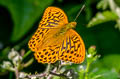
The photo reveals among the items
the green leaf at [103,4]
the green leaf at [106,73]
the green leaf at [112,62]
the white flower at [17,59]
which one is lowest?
the green leaf at [106,73]

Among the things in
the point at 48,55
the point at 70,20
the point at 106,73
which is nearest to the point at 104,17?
the point at 70,20

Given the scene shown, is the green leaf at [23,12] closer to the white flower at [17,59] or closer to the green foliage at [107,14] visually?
the green foliage at [107,14]

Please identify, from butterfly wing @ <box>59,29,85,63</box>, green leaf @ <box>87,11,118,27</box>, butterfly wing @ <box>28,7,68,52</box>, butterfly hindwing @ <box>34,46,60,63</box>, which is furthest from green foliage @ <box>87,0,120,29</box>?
butterfly hindwing @ <box>34,46,60,63</box>

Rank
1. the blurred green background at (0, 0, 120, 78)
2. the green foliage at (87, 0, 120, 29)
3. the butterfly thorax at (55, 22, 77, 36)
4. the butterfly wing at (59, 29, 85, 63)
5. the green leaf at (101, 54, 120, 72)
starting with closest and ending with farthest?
the butterfly wing at (59, 29, 85, 63) → the butterfly thorax at (55, 22, 77, 36) → the green foliage at (87, 0, 120, 29) → the blurred green background at (0, 0, 120, 78) → the green leaf at (101, 54, 120, 72)

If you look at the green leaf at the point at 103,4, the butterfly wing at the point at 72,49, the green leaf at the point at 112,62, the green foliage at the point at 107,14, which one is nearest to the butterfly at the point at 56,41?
the butterfly wing at the point at 72,49

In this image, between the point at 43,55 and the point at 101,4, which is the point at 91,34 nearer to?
the point at 101,4

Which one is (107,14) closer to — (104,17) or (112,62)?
(104,17)

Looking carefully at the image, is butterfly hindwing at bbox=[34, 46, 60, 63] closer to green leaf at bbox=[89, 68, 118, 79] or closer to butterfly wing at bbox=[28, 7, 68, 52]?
butterfly wing at bbox=[28, 7, 68, 52]

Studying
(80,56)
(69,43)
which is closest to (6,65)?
(69,43)
